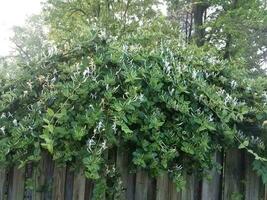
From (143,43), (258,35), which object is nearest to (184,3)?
(258,35)

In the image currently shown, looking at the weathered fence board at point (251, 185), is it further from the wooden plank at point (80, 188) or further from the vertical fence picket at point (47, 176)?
the vertical fence picket at point (47, 176)

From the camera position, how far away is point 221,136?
2.47m

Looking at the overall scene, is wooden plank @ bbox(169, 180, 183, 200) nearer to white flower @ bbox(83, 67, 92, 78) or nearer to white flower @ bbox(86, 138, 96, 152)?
white flower @ bbox(86, 138, 96, 152)

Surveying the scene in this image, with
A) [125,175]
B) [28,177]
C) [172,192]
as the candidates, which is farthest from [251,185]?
[28,177]

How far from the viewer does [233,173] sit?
2670 mm

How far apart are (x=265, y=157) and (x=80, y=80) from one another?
47.3 inches

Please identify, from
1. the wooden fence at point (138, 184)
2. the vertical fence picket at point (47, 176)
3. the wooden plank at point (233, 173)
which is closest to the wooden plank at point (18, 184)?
the wooden fence at point (138, 184)

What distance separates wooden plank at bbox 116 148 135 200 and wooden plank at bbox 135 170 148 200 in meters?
0.03

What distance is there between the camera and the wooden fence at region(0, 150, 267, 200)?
251 centimetres

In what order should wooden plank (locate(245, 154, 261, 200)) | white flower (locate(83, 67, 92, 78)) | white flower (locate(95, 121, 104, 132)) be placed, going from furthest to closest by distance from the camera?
1. wooden plank (locate(245, 154, 261, 200))
2. white flower (locate(83, 67, 92, 78))
3. white flower (locate(95, 121, 104, 132))

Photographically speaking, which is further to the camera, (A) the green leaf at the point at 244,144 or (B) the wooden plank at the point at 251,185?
(B) the wooden plank at the point at 251,185

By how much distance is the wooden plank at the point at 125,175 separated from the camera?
246 cm

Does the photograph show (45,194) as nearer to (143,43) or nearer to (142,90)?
(142,90)

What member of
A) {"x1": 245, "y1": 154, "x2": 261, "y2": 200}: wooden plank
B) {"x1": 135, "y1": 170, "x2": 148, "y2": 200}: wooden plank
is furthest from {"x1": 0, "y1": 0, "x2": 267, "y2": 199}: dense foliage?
{"x1": 245, "y1": 154, "x2": 261, "y2": 200}: wooden plank
